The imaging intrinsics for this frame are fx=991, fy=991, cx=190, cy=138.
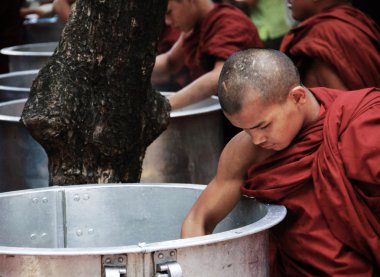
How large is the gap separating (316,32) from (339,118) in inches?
72.0

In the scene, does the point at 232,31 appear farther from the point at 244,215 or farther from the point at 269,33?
the point at 244,215

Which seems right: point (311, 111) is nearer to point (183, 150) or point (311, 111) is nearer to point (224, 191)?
point (224, 191)

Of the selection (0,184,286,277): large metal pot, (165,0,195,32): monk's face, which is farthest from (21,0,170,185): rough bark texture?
(165,0,195,32): monk's face

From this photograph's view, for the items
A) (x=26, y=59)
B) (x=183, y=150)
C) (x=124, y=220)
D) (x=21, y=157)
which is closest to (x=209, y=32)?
(x=26, y=59)

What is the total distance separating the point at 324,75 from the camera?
5285 millimetres

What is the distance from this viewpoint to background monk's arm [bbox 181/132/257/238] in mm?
3650

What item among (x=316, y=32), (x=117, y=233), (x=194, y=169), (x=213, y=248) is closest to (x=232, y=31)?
(x=316, y=32)

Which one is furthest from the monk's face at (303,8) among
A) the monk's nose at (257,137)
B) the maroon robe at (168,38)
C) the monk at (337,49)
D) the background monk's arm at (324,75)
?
the maroon robe at (168,38)

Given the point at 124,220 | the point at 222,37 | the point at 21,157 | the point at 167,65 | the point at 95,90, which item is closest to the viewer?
the point at 124,220

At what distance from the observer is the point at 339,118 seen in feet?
11.6

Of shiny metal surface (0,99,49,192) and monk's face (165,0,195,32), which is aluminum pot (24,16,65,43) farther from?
shiny metal surface (0,99,49,192)

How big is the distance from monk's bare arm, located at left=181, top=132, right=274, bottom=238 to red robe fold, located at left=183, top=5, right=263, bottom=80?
102 inches

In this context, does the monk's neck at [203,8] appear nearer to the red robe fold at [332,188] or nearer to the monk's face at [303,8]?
the monk's face at [303,8]

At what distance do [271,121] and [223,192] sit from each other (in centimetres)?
36
